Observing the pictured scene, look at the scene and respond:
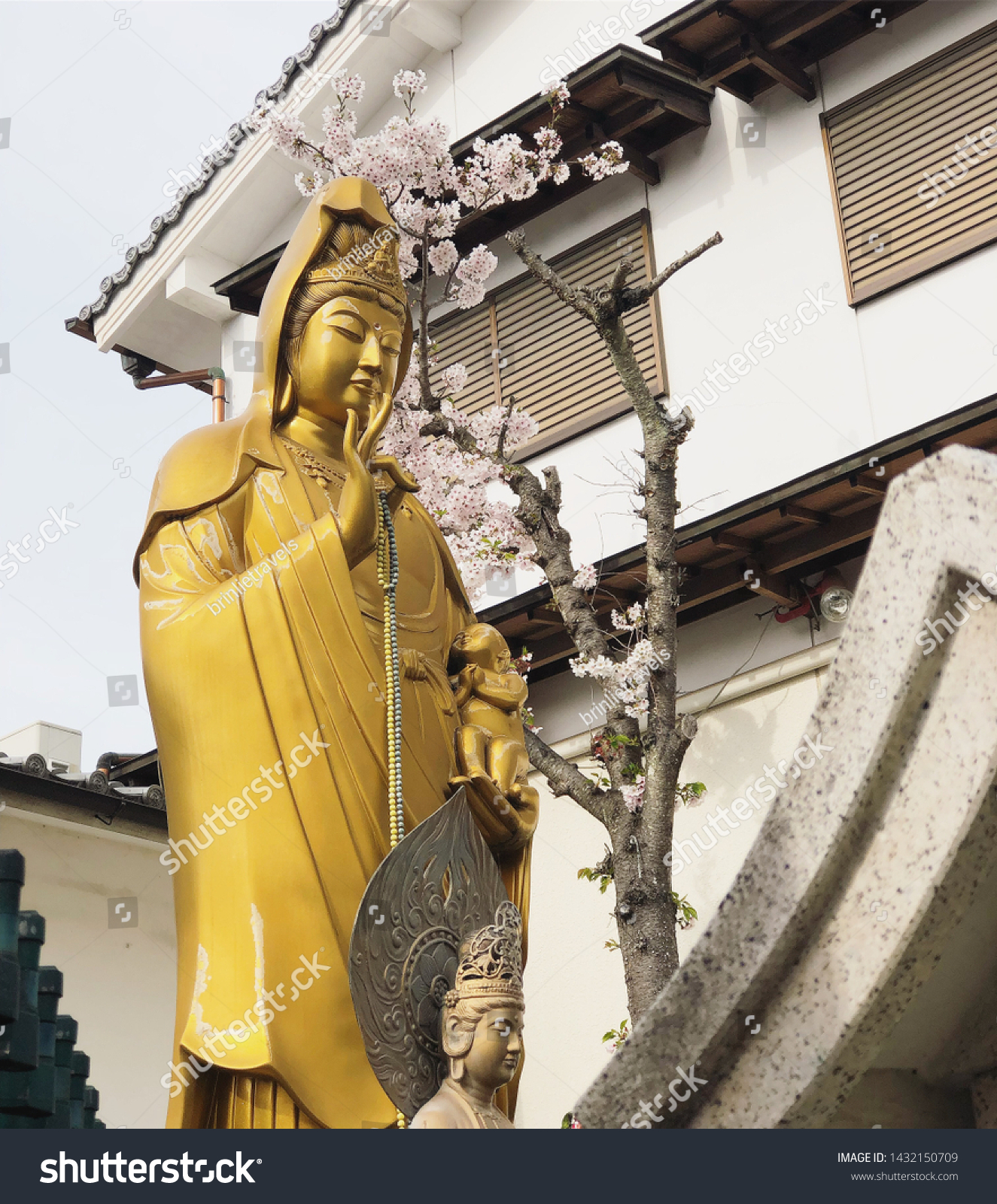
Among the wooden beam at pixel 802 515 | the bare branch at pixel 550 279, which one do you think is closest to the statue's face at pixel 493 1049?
the bare branch at pixel 550 279

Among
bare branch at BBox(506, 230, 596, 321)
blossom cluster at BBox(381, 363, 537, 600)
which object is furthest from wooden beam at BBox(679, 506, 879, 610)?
bare branch at BBox(506, 230, 596, 321)

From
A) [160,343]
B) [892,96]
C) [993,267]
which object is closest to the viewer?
[993,267]

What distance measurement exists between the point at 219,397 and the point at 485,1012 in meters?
10.0

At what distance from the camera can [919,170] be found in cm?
891

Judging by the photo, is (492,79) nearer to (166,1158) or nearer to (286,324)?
(286,324)

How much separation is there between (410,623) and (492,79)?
8.39 m

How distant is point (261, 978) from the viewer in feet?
11.9

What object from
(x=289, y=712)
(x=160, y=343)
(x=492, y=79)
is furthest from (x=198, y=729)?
(x=160, y=343)

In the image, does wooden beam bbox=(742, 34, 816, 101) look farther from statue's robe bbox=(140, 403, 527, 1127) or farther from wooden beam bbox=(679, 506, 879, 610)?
statue's robe bbox=(140, 403, 527, 1127)

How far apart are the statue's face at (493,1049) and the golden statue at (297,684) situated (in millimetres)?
766

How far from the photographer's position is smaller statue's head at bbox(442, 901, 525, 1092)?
113 inches

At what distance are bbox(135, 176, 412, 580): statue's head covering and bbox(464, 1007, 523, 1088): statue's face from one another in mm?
1899

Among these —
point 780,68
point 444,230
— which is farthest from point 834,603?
point 780,68

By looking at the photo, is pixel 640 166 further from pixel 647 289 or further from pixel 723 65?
pixel 647 289
